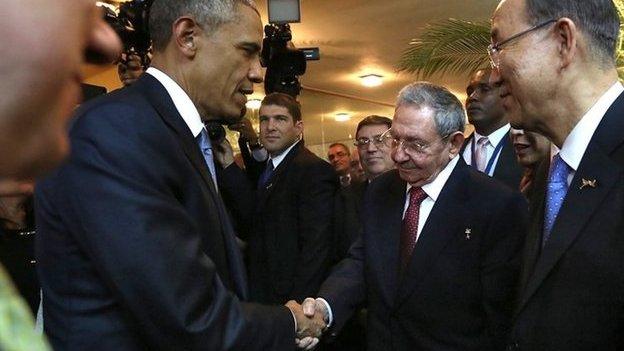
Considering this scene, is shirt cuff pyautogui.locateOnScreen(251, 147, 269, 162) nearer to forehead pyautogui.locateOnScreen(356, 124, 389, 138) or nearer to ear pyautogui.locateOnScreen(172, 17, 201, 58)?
forehead pyautogui.locateOnScreen(356, 124, 389, 138)

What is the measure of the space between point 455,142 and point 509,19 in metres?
0.90

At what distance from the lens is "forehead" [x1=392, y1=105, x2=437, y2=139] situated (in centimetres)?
282

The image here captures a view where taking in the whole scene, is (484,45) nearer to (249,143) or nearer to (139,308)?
(249,143)

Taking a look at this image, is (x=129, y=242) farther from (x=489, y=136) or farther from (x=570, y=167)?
(x=489, y=136)

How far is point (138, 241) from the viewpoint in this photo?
1.48 metres

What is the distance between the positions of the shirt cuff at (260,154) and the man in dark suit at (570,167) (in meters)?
2.77

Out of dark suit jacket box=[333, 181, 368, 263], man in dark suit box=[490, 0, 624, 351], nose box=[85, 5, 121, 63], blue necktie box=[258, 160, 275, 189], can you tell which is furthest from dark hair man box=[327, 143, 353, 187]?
nose box=[85, 5, 121, 63]

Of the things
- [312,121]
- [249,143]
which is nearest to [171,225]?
[249,143]

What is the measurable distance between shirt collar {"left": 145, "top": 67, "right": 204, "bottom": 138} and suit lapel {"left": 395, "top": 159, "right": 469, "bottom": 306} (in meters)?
1.07

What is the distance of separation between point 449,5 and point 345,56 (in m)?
2.31

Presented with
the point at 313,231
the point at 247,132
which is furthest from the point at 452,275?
the point at 247,132

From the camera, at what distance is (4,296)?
441 millimetres

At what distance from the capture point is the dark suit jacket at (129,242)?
1.49 meters

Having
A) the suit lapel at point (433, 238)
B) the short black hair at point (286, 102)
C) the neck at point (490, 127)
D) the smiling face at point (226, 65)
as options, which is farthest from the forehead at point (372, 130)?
the smiling face at point (226, 65)
